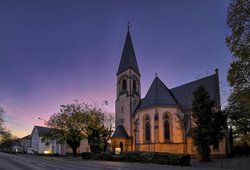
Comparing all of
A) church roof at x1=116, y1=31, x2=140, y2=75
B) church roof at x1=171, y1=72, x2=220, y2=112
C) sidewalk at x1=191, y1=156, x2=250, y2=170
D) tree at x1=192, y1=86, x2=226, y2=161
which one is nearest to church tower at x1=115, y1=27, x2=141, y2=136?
church roof at x1=116, y1=31, x2=140, y2=75

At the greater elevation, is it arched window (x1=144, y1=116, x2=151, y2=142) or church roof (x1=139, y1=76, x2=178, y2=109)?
church roof (x1=139, y1=76, x2=178, y2=109)

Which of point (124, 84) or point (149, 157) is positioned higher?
point (124, 84)

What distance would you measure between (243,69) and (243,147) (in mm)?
35392

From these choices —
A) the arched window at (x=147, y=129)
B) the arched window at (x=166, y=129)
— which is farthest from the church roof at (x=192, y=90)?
the arched window at (x=147, y=129)

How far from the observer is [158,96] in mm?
45750

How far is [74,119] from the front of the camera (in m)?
45.3

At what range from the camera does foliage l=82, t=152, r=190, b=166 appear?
26703mm

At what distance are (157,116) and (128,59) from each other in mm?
18182

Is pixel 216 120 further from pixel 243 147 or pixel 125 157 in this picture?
pixel 243 147

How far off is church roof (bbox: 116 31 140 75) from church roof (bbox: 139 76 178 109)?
891 cm

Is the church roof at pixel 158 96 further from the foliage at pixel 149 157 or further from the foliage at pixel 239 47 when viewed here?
the foliage at pixel 239 47

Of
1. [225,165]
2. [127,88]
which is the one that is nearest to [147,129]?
[127,88]

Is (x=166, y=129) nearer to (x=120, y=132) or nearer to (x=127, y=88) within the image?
(x=120, y=132)

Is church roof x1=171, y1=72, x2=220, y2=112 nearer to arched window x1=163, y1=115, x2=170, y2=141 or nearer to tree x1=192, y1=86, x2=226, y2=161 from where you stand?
arched window x1=163, y1=115, x2=170, y2=141
